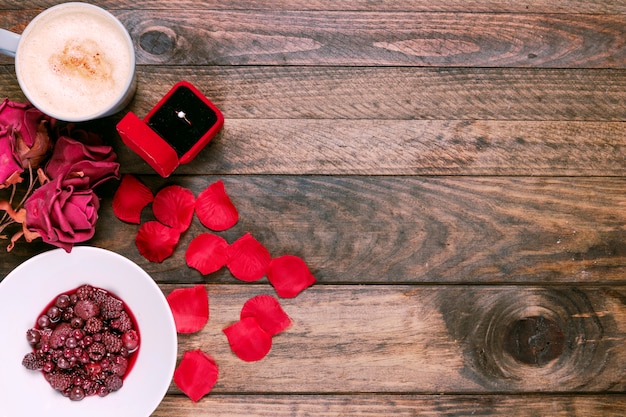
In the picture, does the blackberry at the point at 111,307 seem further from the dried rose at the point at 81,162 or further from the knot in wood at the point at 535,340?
the knot in wood at the point at 535,340

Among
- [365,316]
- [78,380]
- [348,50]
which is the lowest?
[78,380]

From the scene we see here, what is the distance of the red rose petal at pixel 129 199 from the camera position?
801mm

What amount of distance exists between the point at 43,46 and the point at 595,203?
2.51 ft

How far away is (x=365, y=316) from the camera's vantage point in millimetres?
824

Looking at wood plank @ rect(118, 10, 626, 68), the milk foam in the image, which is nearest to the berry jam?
the milk foam

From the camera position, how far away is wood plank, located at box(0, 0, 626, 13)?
32.1 inches

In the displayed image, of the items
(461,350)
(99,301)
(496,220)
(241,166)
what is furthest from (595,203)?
(99,301)

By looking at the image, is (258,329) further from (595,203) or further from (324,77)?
(595,203)

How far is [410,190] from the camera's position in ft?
2.72

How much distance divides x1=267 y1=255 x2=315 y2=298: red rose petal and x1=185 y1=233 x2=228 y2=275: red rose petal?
7 centimetres

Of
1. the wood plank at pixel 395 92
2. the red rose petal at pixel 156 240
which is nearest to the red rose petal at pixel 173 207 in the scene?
the red rose petal at pixel 156 240

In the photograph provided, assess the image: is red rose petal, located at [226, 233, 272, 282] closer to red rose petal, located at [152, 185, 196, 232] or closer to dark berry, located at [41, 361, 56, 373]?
red rose petal, located at [152, 185, 196, 232]

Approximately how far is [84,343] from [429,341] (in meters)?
0.46

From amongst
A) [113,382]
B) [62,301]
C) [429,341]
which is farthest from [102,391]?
[429,341]
